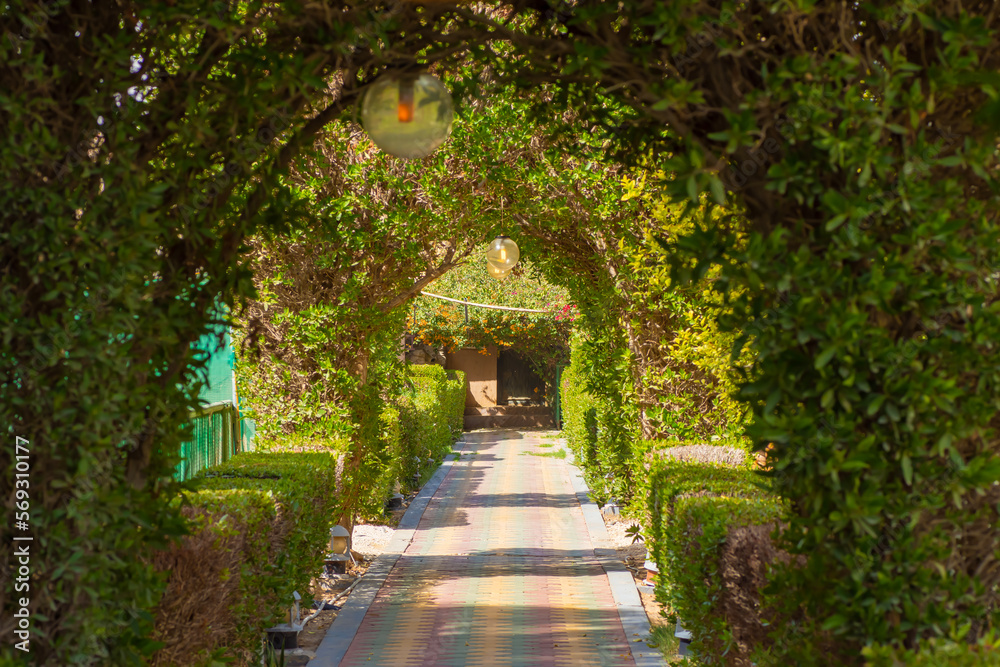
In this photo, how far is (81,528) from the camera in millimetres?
2697

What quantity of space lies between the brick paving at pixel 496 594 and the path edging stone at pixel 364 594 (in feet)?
0.24

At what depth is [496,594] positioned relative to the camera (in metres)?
7.63

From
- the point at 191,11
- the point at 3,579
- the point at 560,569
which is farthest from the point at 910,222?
the point at 560,569

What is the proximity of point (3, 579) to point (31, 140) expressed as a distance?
1376mm

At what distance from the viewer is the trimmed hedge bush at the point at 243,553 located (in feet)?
12.3

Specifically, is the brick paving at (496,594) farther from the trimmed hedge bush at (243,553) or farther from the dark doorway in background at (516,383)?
the dark doorway in background at (516,383)

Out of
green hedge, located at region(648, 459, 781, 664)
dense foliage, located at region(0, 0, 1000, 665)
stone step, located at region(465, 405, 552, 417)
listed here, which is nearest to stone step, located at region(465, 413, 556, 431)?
stone step, located at region(465, 405, 552, 417)

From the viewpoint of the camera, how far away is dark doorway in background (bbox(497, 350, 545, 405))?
27953mm

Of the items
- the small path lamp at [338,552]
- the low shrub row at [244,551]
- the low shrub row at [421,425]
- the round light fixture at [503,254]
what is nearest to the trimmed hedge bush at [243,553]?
the low shrub row at [244,551]

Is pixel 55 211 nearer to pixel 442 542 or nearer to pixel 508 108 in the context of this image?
pixel 508 108

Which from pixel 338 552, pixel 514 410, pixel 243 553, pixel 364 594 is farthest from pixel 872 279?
pixel 514 410

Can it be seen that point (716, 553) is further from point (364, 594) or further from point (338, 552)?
point (338, 552)

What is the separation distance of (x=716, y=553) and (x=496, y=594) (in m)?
3.67

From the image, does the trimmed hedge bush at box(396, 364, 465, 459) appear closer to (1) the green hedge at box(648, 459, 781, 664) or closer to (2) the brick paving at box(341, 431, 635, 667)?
(2) the brick paving at box(341, 431, 635, 667)
